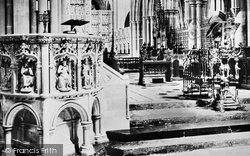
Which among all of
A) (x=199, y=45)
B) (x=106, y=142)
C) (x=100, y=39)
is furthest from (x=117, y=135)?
(x=199, y=45)

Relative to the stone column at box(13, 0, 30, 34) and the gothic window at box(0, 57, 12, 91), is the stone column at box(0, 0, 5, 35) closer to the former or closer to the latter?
the stone column at box(13, 0, 30, 34)

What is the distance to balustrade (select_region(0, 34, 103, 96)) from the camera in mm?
4172

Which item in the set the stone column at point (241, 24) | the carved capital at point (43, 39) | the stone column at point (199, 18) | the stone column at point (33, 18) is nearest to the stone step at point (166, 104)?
the stone column at point (33, 18)

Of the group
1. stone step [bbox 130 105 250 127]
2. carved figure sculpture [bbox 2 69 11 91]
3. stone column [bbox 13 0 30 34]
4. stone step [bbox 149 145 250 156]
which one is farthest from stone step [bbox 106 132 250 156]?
stone column [bbox 13 0 30 34]

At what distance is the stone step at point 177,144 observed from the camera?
4906 mm

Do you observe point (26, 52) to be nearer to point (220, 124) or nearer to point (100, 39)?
point (100, 39)

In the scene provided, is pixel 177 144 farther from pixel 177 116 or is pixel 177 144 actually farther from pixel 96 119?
pixel 177 116

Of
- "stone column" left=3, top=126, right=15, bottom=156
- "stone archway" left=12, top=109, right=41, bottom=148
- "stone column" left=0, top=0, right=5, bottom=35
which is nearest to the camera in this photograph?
"stone column" left=3, top=126, right=15, bottom=156

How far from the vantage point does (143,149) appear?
4934 millimetres

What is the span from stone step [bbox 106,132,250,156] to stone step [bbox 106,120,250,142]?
0.48 feet

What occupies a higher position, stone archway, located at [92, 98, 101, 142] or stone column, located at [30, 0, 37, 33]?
stone column, located at [30, 0, 37, 33]

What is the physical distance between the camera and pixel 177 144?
202 inches

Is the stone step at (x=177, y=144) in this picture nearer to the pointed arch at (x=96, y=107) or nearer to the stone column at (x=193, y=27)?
the pointed arch at (x=96, y=107)

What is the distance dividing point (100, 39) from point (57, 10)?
279cm
